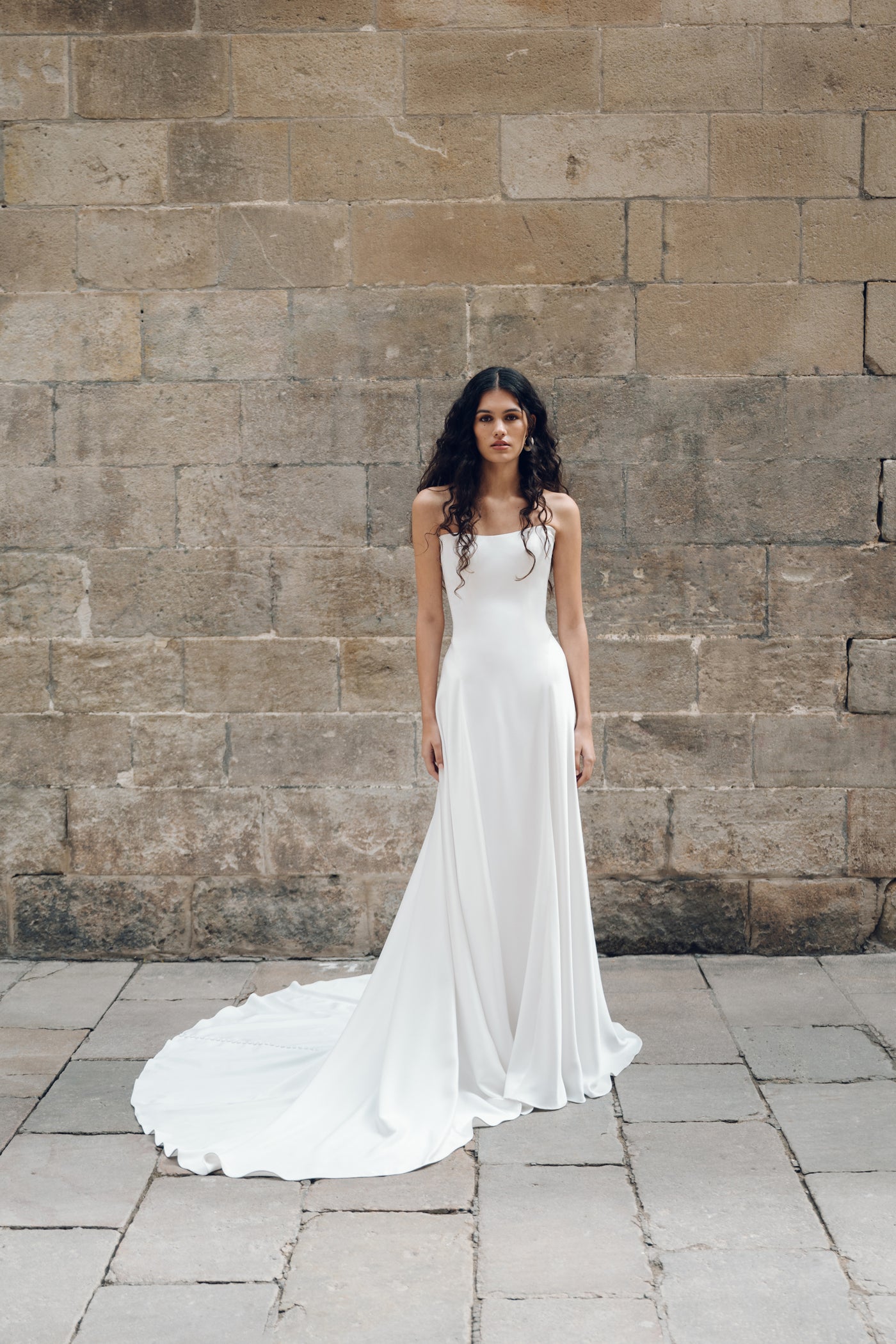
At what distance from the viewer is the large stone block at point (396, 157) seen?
4.30 meters

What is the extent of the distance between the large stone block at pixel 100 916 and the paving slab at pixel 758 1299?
8.46 feet

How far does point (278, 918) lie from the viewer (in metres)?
4.53

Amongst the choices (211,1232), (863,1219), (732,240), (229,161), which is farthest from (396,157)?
(863,1219)

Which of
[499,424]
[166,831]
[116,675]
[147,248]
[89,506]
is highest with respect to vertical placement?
[147,248]

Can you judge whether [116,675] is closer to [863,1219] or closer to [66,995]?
[66,995]

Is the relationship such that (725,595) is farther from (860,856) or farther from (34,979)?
(34,979)

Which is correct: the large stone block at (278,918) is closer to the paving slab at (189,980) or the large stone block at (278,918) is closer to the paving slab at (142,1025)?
the paving slab at (189,980)

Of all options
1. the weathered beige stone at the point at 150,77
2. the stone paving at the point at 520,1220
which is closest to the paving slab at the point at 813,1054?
the stone paving at the point at 520,1220

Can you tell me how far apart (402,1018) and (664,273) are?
9.29 ft

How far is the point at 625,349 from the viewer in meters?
4.38

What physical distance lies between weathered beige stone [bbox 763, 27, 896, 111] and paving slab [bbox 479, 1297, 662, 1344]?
3.94 metres

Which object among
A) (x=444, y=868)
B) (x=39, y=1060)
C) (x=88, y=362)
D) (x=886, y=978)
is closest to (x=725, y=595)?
(x=886, y=978)

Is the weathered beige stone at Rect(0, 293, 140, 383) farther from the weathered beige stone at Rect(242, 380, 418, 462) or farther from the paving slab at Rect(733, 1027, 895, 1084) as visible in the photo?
the paving slab at Rect(733, 1027, 895, 1084)

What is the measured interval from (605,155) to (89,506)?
7.60 ft
